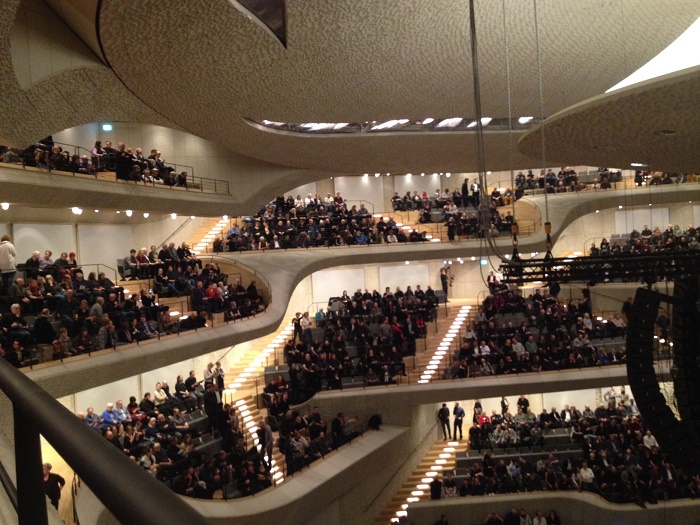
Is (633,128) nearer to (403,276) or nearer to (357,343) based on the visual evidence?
(357,343)

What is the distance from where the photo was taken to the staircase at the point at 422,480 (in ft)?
75.3

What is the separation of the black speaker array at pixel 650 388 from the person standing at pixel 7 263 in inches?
474

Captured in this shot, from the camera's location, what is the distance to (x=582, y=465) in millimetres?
20750

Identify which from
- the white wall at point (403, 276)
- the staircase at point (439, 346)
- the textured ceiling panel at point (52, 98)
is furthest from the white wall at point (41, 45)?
the white wall at point (403, 276)

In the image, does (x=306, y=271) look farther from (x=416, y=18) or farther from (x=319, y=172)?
(x=416, y=18)

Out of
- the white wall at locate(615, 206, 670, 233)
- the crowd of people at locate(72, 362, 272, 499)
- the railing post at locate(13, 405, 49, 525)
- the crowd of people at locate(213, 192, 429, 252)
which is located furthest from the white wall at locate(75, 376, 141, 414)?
the white wall at locate(615, 206, 670, 233)

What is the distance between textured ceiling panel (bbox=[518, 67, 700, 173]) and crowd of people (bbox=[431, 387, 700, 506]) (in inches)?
365

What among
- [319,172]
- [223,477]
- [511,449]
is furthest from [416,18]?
[319,172]

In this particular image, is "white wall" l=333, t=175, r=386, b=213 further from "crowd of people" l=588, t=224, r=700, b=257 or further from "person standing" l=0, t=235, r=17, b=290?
"person standing" l=0, t=235, r=17, b=290

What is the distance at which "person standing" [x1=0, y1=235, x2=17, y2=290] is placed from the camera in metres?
14.8

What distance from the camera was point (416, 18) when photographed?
1509 centimetres

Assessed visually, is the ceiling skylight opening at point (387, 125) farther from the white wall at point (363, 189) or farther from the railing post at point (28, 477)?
the railing post at point (28, 477)

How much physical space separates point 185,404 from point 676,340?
11656 millimetres

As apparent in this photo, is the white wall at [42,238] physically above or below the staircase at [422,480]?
above
